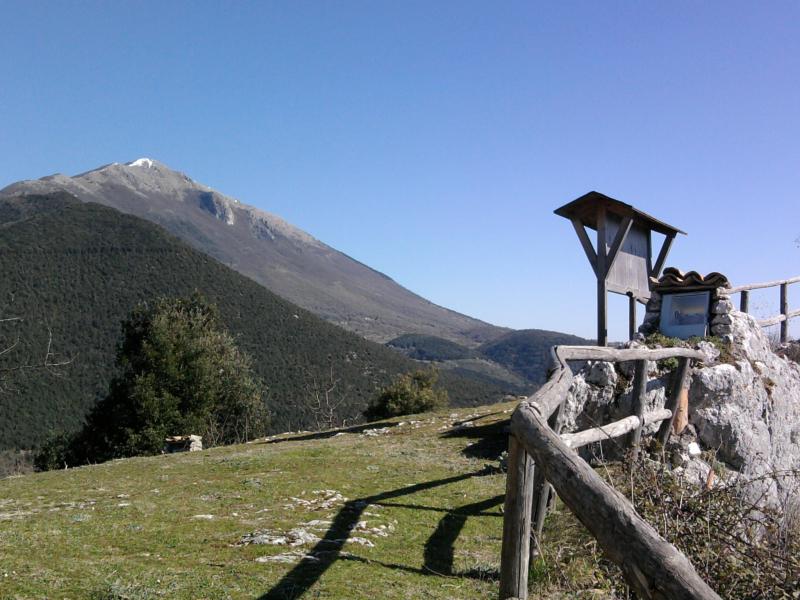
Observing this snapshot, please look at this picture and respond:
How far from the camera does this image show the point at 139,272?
3939 inches

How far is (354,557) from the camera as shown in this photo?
6.05m

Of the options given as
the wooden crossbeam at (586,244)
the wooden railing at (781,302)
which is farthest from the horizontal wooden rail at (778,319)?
the wooden crossbeam at (586,244)

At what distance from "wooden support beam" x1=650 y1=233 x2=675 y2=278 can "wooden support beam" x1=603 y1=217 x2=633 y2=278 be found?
2.45 metres

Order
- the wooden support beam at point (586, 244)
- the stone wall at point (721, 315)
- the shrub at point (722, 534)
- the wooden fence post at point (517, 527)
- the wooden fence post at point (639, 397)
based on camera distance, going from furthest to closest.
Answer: the wooden support beam at point (586, 244) → the stone wall at point (721, 315) → the wooden fence post at point (639, 397) → the wooden fence post at point (517, 527) → the shrub at point (722, 534)

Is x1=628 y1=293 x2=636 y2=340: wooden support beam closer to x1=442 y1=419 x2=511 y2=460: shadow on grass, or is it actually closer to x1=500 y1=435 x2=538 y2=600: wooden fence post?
x1=442 y1=419 x2=511 y2=460: shadow on grass

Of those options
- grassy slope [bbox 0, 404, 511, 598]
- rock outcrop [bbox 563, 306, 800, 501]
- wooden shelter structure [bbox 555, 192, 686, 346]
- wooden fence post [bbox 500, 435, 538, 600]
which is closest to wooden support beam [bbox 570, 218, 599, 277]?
wooden shelter structure [bbox 555, 192, 686, 346]

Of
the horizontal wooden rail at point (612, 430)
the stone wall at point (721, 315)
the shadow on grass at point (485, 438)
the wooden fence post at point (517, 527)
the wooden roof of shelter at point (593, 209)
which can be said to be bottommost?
the shadow on grass at point (485, 438)

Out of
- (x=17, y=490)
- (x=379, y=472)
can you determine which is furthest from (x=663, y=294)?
(x=17, y=490)

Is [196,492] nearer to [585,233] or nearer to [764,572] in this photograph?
[764,572]

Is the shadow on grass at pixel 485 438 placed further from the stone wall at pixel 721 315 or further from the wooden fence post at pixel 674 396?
the stone wall at pixel 721 315

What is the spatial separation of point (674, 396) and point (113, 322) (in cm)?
8811

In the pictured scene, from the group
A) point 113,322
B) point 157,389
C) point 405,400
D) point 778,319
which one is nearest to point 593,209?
point 778,319

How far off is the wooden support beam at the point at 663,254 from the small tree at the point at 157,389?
2592cm

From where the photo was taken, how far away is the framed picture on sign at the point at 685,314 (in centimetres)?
1210
